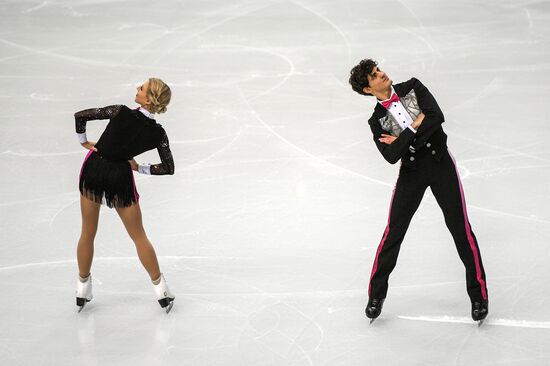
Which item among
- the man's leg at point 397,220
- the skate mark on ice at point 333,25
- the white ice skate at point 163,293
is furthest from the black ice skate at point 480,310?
the skate mark on ice at point 333,25

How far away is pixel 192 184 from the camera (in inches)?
294

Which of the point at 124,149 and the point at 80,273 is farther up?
the point at 124,149

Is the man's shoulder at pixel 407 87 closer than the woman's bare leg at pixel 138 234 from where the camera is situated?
Yes

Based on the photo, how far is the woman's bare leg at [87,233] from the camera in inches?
212

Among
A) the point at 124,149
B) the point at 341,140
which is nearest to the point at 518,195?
the point at 341,140

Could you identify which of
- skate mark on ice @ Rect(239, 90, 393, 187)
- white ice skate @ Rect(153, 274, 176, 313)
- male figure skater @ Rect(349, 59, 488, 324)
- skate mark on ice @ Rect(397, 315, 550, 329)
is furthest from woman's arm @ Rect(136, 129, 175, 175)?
skate mark on ice @ Rect(239, 90, 393, 187)

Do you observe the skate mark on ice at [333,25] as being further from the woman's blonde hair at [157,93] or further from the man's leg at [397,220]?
the woman's blonde hair at [157,93]

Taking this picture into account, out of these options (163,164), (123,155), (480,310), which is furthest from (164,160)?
(480,310)

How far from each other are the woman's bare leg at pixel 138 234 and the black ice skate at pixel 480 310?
6.07 feet

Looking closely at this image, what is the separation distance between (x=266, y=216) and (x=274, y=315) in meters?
1.44

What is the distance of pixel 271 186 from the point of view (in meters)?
7.39

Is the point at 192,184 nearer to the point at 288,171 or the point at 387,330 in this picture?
the point at 288,171

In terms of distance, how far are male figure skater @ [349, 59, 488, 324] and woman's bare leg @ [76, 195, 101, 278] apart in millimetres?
1649

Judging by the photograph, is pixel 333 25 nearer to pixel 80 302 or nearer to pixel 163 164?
pixel 163 164
